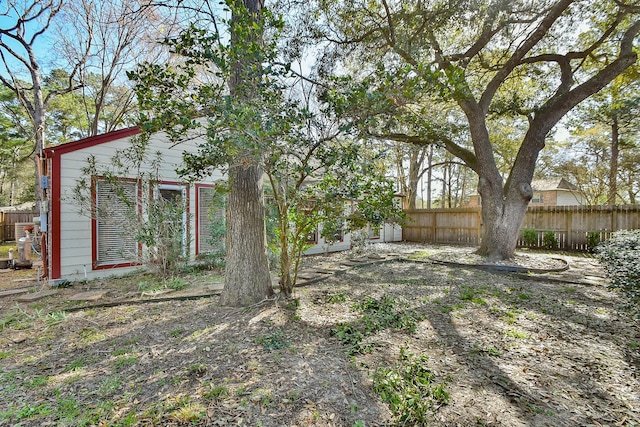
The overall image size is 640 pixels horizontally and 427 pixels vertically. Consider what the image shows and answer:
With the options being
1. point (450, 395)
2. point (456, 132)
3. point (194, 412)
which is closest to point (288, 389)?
point (194, 412)

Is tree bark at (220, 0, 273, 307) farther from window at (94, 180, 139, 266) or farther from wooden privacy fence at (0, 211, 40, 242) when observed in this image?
wooden privacy fence at (0, 211, 40, 242)

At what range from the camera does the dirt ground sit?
198cm

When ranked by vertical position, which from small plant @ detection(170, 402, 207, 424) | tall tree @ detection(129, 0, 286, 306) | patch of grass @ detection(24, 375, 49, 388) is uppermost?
tall tree @ detection(129, 0, 286, 306)

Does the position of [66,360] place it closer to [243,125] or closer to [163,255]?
[243,125]

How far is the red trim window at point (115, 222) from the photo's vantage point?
5.87m

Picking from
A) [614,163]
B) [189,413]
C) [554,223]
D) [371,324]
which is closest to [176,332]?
[189,413]

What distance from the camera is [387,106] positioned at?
2965 millimetres

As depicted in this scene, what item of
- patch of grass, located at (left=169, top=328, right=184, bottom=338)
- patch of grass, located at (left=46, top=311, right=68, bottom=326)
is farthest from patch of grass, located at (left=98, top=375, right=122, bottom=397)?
patch of grass, located at (left=46, top=311, right=68, bottom=326)

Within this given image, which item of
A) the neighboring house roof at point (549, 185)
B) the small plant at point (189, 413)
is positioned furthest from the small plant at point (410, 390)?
the neighboring house roof at point (549, 185)

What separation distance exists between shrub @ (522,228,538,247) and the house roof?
40.9 feet

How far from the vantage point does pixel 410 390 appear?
2.16 metres

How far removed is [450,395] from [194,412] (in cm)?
176

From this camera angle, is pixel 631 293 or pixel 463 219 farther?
pixel 463 219

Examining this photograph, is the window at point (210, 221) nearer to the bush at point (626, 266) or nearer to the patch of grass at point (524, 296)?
the patch of grass at point (524, 296)
